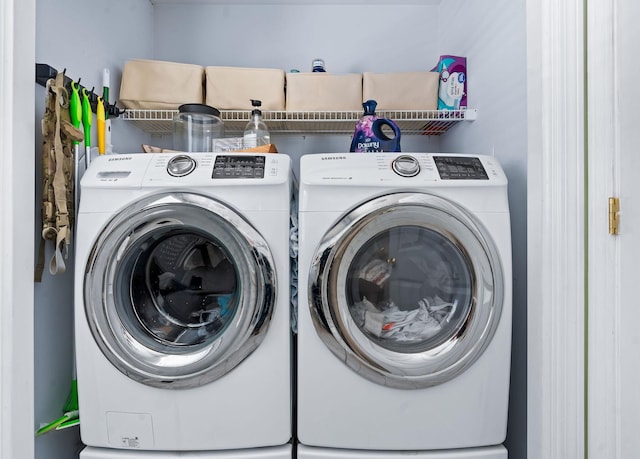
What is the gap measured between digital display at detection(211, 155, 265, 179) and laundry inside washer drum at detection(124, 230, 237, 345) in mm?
212

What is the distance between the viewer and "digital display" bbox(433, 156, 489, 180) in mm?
1114

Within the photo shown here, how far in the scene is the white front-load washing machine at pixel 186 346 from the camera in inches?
42.0

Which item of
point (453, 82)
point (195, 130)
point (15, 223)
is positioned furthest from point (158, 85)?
point (453, 82)

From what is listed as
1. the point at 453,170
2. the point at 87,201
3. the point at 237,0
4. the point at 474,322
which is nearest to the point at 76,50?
the point at 87,201

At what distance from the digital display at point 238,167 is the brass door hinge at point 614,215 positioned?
0.88m

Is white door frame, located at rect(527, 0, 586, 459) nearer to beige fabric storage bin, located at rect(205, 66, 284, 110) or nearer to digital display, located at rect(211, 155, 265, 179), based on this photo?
digital display, located at rect(211, 155, 265, 179)

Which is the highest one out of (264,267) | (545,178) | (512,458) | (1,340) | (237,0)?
(237,0)

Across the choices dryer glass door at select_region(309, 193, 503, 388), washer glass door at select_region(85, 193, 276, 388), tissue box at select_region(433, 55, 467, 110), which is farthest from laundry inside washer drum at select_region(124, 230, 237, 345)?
tissue box at select_region(433, 55, 467, 110)

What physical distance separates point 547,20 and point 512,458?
1.36 metres

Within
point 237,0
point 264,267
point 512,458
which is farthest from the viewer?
point 237,0

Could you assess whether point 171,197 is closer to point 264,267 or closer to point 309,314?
point 264,267

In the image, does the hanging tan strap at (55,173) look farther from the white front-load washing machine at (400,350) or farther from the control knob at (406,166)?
the control knob at (406,166)

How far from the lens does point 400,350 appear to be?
1.12 metres

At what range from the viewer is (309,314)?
1086 mm
